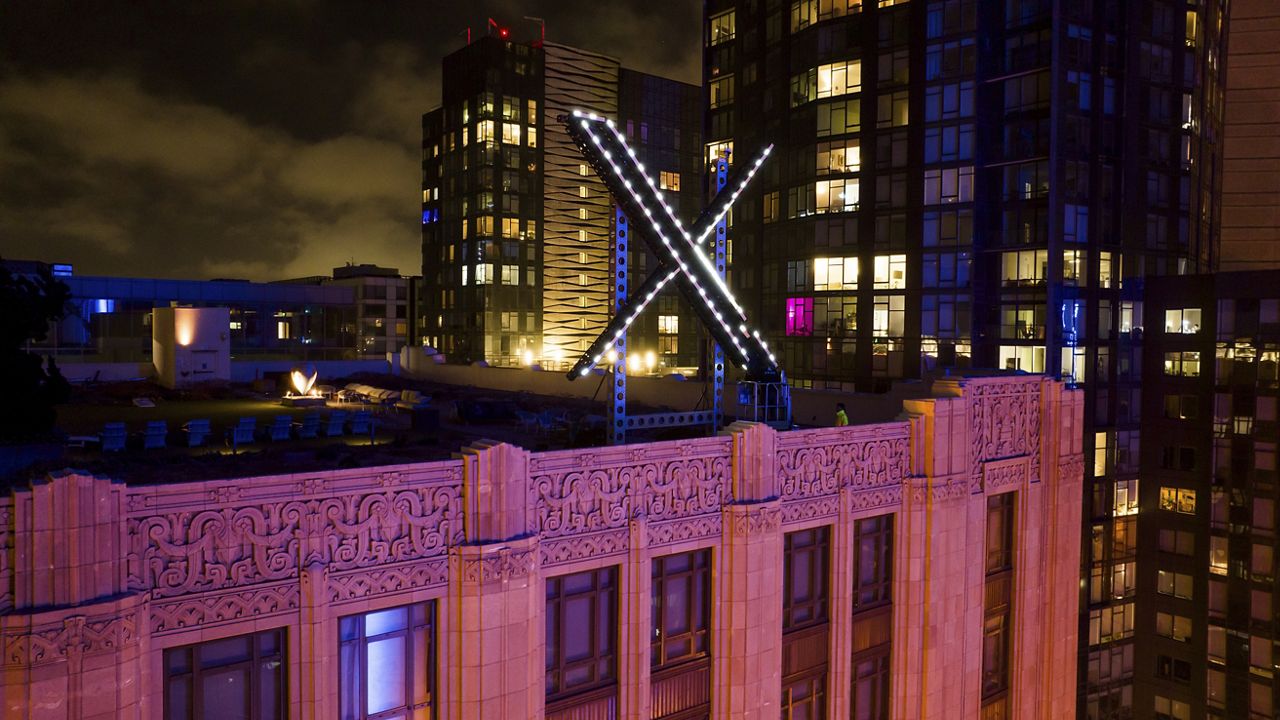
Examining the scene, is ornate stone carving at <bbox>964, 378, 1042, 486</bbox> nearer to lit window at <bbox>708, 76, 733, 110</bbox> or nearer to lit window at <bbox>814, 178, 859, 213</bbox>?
lit window at <bbox>814, 178, 859, 213</bbox>

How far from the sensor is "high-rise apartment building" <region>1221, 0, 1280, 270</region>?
72.8 metres

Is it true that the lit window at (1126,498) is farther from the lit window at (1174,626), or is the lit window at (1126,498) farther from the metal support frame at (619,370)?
the metal support frame at (619,370)

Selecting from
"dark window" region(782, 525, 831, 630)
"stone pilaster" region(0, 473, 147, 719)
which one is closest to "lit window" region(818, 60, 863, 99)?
"dark window" region(782, 525, 831, 630)

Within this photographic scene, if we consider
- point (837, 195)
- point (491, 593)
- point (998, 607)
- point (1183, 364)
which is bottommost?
point (998, 607)

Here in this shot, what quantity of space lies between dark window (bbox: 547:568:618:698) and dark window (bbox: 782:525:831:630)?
5.00 meters

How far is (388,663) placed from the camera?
1367 centimetres

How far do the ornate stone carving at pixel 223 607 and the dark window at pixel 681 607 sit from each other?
7.66 meters

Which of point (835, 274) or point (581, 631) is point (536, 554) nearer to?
point (581, 631)

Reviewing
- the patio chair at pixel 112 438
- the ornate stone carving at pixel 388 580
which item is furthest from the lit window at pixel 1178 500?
the patio chair at pixel 112 438

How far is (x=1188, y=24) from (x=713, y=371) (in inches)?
2501

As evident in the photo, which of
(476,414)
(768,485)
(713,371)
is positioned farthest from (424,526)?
(476,414)

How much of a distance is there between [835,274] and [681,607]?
55067 mm

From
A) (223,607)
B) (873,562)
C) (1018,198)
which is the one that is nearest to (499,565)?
(223,607)

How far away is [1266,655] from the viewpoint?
Answer: 5531 centimetres
